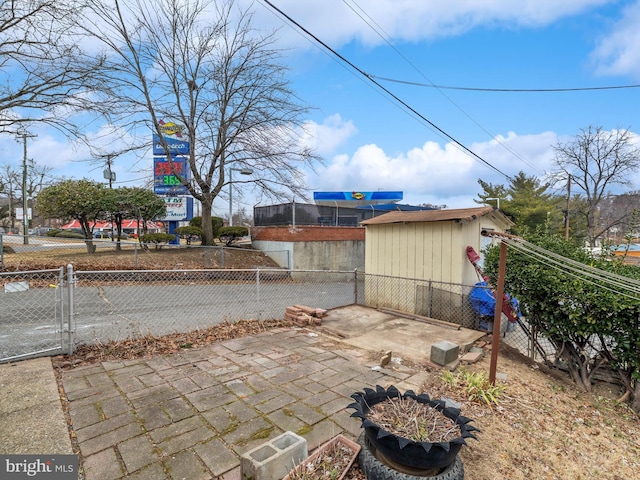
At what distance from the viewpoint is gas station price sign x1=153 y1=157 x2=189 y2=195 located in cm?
1295

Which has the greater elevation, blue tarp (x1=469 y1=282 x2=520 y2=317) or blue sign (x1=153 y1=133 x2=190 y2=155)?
blue sign (x1=153 y1=133 x2=190 y2=155)

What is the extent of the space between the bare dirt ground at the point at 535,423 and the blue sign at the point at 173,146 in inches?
401

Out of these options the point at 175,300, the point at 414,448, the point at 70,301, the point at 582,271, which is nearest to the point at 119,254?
the point at 175,300

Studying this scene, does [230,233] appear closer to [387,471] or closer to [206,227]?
[206,227]

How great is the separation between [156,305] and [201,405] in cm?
520

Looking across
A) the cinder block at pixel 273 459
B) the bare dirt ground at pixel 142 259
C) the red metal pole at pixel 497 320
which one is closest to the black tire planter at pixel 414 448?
the cinder block at pixel 273 459

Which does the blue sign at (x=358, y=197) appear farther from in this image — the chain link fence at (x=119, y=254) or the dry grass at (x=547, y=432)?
the dry grass at (x=547, y=432)

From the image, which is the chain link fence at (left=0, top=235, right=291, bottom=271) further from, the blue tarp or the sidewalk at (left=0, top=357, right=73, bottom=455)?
the blue tarp

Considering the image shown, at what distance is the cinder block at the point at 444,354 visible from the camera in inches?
156

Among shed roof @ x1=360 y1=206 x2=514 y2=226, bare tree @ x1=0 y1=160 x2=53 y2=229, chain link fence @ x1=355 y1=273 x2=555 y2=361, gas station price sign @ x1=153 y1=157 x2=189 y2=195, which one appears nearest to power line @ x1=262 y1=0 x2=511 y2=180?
shed roof @ x1=360 y1=206 x2=514 y2=226

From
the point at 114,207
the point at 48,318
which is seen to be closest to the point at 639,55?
the point at 48,318

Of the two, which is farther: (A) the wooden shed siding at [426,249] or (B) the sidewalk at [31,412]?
(A) the wooden shed siding at [426,249]

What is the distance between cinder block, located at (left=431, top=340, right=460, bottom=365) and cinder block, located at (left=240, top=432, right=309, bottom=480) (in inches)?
101

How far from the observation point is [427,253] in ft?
22.4
